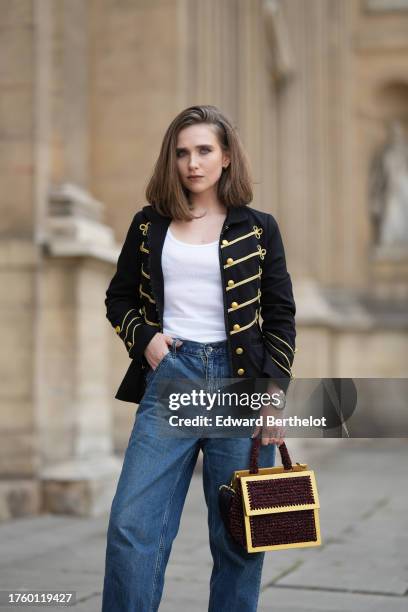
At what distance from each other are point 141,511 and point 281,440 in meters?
0.43

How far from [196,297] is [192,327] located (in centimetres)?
9

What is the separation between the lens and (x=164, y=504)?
303 centimetres

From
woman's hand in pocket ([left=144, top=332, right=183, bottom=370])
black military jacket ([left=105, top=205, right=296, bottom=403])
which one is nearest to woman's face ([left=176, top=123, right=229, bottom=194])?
black military jacket ([left=105, top=205, right=296, bottom=403])

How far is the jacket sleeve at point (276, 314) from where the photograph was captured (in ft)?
10.1

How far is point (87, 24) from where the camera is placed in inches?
358

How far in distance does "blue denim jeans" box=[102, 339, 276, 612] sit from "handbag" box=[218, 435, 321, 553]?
0.18ft

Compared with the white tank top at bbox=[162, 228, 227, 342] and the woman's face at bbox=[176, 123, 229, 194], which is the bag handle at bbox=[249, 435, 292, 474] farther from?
the woman's face at bbox=[176, 123, 229, 194]

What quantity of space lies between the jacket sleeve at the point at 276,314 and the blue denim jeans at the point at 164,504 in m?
0.14

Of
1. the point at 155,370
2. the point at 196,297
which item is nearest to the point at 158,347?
the point at 155,370

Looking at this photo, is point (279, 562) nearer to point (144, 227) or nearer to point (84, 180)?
point (144, 227)

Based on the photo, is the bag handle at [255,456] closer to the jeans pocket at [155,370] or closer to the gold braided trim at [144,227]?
the jeans pocket at [155,370]

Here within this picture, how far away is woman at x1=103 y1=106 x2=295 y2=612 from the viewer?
2.97 meters

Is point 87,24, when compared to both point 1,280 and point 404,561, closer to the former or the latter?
point 1,280

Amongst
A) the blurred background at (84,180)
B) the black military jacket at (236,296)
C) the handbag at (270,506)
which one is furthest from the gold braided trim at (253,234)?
the blurred background at (84,180)
